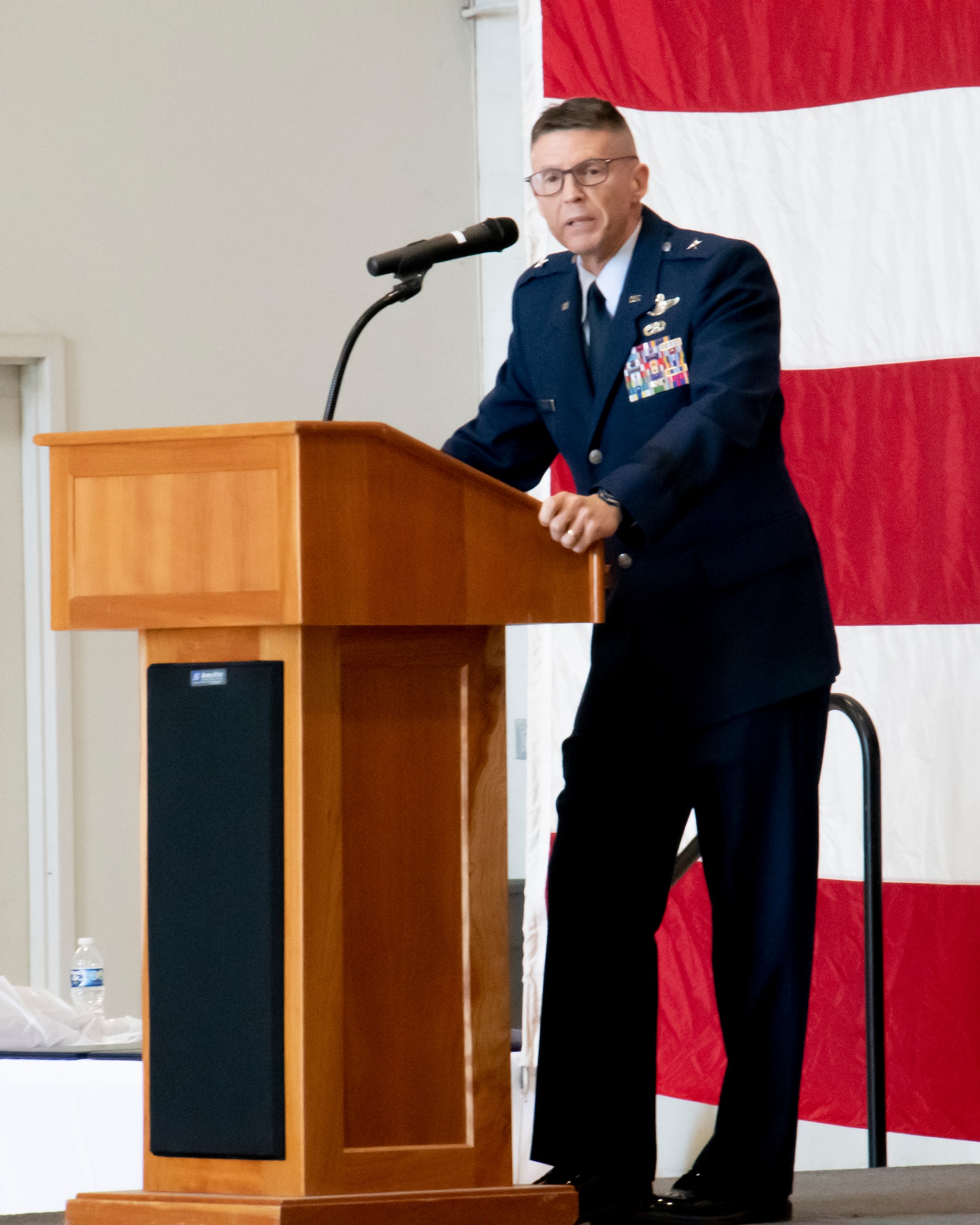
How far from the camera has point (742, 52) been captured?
128 inches

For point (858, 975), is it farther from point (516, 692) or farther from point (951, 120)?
point (516, 692)

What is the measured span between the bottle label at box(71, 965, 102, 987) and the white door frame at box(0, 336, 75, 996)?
0.49 m

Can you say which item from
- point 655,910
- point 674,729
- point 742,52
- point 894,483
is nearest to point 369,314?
point 674,729

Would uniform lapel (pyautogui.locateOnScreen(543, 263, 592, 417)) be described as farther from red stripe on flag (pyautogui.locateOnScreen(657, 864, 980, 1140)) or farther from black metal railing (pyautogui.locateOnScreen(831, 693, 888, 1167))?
red stripe on flag (pyautogui.locateOnScreen(657, 864, 980, 1140))

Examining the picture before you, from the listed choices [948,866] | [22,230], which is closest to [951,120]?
[948,866]

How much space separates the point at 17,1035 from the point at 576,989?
1.36m

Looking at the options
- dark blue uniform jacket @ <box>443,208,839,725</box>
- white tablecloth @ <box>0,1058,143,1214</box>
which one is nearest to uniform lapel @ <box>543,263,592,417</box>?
dark blue uniform jacket @ <box>443,208,839,725</box>

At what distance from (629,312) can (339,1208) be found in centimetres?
99

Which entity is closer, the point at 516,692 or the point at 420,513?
the point at 420,513

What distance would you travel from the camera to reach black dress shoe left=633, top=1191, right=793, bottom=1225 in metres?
1.66

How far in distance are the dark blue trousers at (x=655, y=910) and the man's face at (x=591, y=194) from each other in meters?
0.45

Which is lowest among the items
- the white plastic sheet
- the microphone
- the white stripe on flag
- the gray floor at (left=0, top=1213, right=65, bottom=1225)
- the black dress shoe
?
the white plastic sheet

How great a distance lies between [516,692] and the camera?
4938mm

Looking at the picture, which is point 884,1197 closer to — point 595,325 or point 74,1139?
point 595,325
